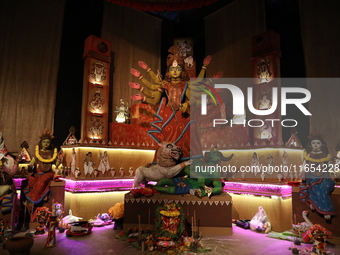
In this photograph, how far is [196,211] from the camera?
461 cm

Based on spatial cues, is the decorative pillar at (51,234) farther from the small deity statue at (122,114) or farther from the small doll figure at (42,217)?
the small deity statue at (122,114)

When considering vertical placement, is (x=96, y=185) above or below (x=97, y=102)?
below

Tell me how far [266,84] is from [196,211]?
3.75m

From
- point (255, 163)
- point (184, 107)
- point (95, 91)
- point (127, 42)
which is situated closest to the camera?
point (255, 163)

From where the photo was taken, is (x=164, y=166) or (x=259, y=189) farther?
(x=259, y=189)

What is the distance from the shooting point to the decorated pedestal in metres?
4.54

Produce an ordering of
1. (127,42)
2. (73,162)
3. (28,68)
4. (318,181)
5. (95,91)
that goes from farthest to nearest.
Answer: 1. (127,42)
2. (95,91)
3. (28,68)
4. (73,162)
5. (318,181)

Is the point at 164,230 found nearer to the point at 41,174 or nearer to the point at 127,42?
the point at 41,174

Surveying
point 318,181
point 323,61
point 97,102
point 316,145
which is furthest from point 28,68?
point 323,61

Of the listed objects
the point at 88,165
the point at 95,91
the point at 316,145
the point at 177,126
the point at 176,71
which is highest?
the point at 176,71

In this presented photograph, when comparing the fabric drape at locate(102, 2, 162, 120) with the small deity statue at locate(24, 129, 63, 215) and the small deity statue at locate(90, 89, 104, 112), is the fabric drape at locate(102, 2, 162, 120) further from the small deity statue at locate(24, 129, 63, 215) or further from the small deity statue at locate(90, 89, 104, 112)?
the small deity statue at locate(24, 129, 63, 215)

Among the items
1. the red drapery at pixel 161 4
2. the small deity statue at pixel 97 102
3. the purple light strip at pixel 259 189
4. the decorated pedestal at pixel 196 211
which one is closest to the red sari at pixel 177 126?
Answer: the decorated pedestal at pixel 196 211

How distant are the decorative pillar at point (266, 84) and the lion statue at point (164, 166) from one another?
86.7 inches

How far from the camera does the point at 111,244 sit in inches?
157
